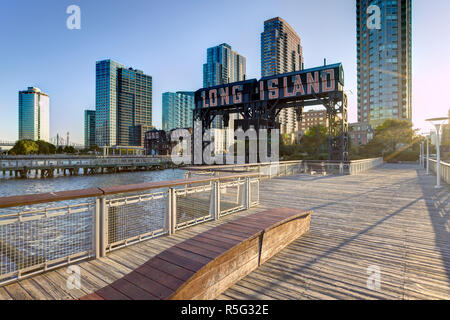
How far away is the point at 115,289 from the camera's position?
214 cm

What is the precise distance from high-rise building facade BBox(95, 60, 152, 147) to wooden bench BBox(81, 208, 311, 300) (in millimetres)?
186789

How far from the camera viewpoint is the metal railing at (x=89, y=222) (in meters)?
2.87

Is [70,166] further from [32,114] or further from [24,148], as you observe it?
[32,114]

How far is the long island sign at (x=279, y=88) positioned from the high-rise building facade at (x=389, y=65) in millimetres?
83728

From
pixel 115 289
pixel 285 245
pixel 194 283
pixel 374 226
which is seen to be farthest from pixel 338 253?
pixel 115 289

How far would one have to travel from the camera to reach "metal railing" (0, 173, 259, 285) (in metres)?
2.87

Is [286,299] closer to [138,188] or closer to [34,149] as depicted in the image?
[138,188]

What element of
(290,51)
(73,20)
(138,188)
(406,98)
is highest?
(290,51)

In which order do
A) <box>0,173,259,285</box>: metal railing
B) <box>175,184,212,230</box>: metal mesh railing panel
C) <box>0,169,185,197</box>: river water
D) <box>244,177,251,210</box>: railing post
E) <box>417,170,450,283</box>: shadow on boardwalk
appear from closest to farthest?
<box>0,173,259,285</box>: metal railing
<box>417,170,450,283</box>: shadow on boardwalk
<box>175,184,212,230</box>: metal mesh railing panel
<box>244,177,251,210</box>: railing post
<box>0,169,185,197</box>: river water

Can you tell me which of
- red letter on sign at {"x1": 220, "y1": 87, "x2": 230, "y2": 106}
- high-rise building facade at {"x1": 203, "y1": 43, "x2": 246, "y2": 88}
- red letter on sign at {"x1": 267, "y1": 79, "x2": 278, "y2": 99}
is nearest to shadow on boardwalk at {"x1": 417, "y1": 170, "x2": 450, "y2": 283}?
red letter on sign at {"x1": 267, "y1": 79, "x2": 278, "y2": 99}

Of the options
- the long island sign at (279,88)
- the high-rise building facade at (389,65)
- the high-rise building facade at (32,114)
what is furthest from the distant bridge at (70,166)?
the high-rise building facade at (32,114)

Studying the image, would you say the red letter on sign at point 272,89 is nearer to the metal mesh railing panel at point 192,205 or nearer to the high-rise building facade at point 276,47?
the metal mesh railing panel at point 192,205

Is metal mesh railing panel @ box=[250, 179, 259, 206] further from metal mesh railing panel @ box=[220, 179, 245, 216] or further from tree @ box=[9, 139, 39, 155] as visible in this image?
tree @ box=[9, 139, 39, 155]
